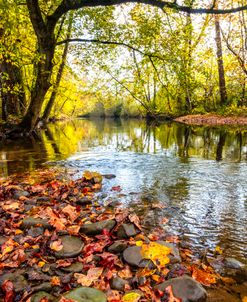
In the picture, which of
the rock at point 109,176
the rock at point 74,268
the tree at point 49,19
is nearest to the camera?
the rock at point 74,268

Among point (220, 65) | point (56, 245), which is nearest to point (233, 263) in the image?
point (56, 245)

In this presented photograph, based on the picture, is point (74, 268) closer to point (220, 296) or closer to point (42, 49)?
point (220, 296)

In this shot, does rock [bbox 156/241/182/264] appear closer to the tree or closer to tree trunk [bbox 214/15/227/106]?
the tree

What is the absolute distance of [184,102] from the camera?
37.1 meters

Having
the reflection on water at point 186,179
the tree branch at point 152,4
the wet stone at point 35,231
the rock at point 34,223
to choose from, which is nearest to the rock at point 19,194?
the rock at point 34,223

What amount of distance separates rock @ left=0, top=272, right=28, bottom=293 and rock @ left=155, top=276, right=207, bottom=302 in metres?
1.39

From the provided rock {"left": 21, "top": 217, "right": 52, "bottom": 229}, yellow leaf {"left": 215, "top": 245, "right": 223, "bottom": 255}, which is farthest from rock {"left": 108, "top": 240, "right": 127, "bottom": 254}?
yellow leaf {"left": 215, "top": 245, "right": 223, "bottom": 255}

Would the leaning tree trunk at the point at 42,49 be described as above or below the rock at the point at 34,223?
above

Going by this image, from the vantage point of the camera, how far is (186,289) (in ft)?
9.76

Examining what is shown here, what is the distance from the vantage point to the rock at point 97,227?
4.21 m

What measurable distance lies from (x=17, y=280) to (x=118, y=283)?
1064mm

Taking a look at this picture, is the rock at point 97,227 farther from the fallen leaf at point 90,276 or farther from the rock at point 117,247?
the fallen leaf at point 90,276

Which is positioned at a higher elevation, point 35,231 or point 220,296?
point 35,231

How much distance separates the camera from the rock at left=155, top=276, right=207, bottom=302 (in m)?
2.91
